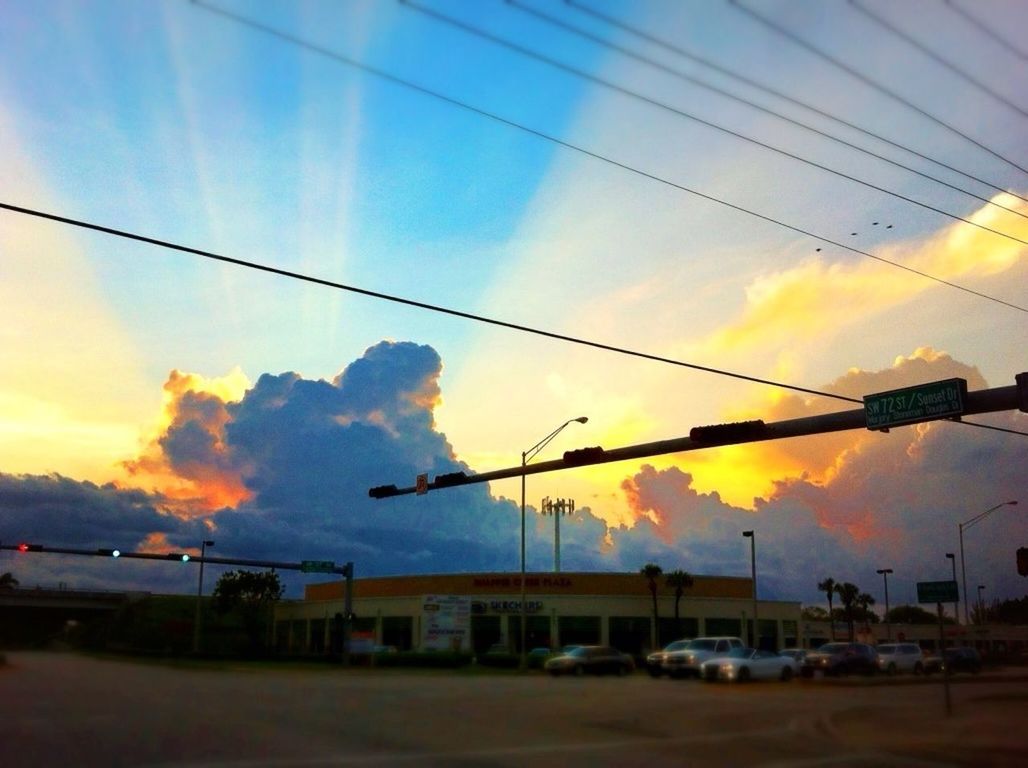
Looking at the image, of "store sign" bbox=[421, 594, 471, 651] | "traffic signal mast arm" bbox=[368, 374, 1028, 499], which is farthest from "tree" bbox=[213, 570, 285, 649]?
"traffic signal mast arm" bbox=[368, 374, 1028, 499]

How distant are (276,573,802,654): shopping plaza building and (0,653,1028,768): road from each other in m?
59.1

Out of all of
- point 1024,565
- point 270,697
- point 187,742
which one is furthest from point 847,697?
point 187,742

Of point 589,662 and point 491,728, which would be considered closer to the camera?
point 491,728

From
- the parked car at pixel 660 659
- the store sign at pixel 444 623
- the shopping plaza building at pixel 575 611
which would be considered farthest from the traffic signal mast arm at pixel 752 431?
the shopping plaza building at pixel 575 611

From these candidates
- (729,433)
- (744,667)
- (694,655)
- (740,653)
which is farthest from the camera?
(694,655)

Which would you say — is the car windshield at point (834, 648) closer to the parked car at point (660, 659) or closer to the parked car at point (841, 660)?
the parked car at point (841, 660)

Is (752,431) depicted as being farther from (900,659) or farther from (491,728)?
(900,659)

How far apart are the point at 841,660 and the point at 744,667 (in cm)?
1127

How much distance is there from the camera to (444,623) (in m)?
69.2

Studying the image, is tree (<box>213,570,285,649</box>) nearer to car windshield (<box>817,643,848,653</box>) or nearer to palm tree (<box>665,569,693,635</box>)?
palm tree (<box>665,569,693,635</box>)

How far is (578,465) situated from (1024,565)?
11478mm

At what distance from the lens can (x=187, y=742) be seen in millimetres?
15102

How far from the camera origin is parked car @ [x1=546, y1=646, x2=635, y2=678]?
46969 millimetres

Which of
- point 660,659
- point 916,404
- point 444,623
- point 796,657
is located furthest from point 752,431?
point 444,623
